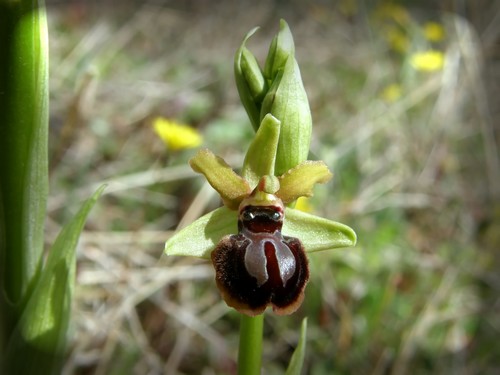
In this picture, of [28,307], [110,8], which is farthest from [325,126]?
[28,307]

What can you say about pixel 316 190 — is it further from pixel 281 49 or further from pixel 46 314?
pixel 46 314

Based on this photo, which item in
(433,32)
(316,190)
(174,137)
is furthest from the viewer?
(433,32)

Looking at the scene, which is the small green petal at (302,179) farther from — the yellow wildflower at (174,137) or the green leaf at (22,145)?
the yellow wildflower at (174,137)

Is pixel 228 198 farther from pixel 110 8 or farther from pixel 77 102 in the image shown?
pixel 110 8

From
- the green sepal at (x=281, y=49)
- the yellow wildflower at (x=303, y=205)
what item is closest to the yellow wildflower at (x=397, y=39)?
the yellow wildflower at (x=303, y=205)

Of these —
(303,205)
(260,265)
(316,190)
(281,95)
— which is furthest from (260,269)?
Result: (316,190)

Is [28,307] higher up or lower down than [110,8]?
lower down
